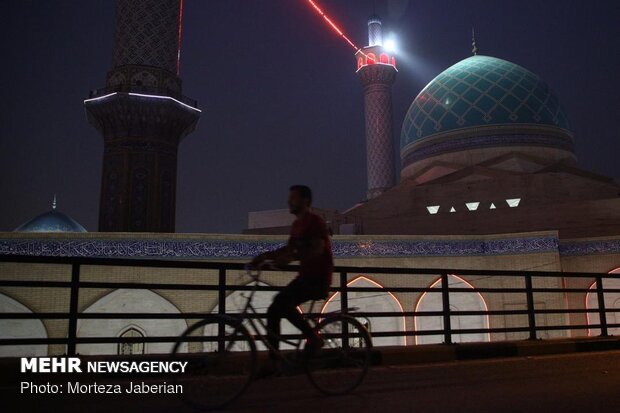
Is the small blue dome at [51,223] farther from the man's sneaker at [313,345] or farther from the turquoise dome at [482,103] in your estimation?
the man's sneaker at [313,345]

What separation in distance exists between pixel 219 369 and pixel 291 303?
52cm

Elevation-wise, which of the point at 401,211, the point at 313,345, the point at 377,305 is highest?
the point at 401,211

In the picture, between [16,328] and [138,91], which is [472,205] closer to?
[138,91]

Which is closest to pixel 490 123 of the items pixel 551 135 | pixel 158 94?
pixel 551 135

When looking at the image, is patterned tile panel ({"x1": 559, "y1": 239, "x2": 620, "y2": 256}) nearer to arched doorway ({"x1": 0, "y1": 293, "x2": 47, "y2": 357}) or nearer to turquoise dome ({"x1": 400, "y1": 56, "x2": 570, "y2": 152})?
turquoise dome ({"x1": 400, "y1": 56, "x2": 570, "y2": 152})

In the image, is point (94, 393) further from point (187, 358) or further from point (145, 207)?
point (145, 207)

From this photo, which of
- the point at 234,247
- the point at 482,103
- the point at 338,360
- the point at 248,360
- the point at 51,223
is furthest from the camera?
the point at 51,223

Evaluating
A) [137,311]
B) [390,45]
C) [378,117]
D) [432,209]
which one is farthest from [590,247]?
[390,45]

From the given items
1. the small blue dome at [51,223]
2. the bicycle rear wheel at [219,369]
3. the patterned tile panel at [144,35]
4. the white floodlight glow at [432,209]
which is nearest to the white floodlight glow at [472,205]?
the white floodlight glow at [432,209]

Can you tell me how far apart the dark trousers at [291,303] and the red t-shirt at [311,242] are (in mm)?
51

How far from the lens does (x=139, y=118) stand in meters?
16.8

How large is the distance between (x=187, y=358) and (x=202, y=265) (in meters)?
1.10

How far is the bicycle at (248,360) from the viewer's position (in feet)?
9.52

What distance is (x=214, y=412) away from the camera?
2787 mm
